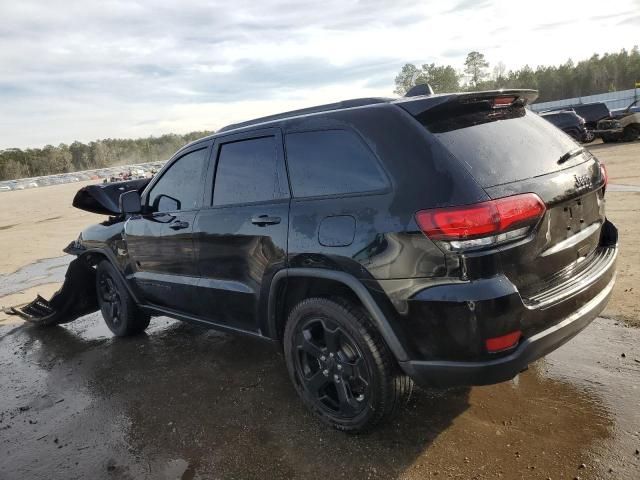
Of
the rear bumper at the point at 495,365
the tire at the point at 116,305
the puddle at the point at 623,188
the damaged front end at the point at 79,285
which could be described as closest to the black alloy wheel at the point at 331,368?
the rear bumper at the point at 495,365

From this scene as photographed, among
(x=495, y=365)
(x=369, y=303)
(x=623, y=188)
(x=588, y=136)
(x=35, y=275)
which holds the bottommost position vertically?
(x=588, y=136)

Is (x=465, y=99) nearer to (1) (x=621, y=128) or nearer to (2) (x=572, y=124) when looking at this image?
(2) (x=572, y=124)

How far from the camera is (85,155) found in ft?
A: 386

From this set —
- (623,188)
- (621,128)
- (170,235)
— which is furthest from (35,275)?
(621,128)

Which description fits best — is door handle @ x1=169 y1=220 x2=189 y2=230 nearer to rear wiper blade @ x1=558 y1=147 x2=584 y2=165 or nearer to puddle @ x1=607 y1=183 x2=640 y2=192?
rear wiper blade @ x1=558 y1=147 x2=584 y2=165

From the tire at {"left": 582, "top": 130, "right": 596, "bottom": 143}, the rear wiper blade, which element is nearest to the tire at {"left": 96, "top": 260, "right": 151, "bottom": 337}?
the rear wiper blade

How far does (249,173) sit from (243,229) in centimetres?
39

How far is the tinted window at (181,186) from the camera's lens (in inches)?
152

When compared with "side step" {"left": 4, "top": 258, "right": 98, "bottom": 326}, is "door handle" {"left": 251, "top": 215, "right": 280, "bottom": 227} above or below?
above

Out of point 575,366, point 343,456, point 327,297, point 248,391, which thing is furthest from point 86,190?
point 575,366

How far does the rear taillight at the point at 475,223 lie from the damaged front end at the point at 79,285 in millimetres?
3802

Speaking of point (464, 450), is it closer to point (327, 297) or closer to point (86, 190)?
point (327, 297)

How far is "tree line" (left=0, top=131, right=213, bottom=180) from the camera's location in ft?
343

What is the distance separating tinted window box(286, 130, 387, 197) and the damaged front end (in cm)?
280
